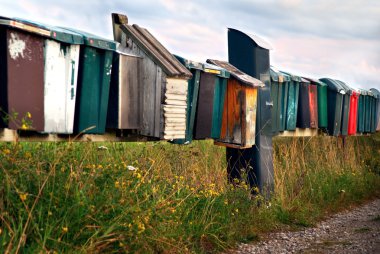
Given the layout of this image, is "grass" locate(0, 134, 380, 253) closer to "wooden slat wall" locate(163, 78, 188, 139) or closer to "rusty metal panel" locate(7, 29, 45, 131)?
"rusty metal panel" locate(7, 29, 45, 131)

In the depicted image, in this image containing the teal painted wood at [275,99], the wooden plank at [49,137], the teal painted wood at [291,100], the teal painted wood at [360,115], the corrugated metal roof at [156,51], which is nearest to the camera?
the wooden plank at [49,137]

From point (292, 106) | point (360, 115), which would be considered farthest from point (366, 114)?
point (292, 106)

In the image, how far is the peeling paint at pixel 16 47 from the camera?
3982mm

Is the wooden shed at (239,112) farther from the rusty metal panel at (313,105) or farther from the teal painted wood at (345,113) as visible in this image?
the teal painted wood at (345,113)

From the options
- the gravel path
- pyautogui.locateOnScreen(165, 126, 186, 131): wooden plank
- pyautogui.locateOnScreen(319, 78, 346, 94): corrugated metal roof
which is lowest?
the gravel path

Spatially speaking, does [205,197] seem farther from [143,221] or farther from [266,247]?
[143,221]

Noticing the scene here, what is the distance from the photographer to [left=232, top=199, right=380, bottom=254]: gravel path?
537cm

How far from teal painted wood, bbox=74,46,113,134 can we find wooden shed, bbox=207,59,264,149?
188 cm

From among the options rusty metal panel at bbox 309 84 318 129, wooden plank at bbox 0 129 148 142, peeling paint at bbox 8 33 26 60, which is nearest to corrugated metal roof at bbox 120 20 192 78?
wooden plank at bbox 0 129 148 142

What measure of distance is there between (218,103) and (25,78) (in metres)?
2.57

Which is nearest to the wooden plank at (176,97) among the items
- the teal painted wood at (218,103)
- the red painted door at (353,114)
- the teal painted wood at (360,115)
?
the teal painted wood at (218,103)

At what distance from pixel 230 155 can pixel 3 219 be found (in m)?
3.85

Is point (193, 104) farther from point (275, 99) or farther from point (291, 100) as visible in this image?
point (291, 100)

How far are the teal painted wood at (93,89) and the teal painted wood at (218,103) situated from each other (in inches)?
65.3
